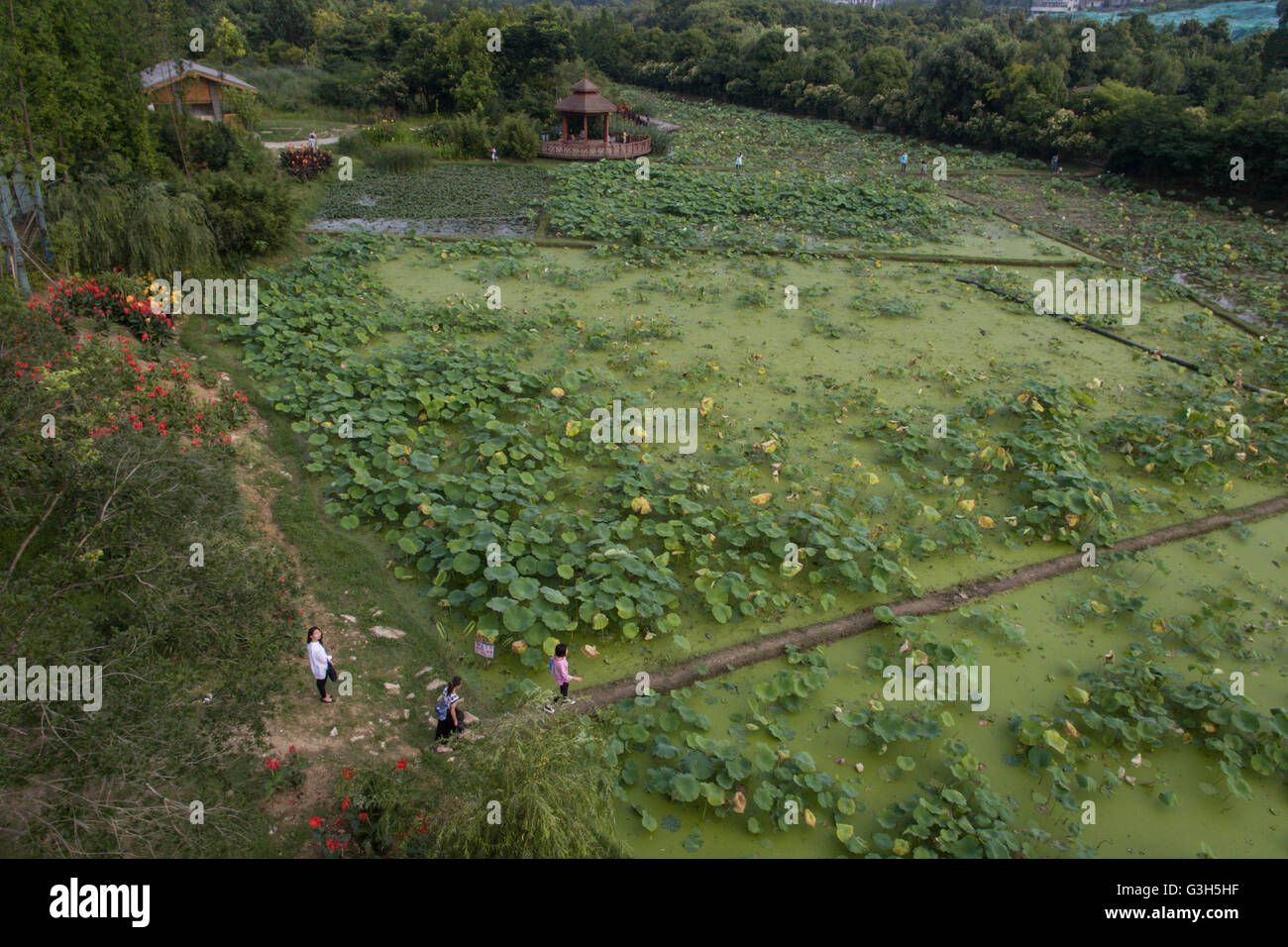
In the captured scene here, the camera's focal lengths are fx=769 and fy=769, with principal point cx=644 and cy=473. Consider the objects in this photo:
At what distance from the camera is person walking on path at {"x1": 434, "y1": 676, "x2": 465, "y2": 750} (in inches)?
197

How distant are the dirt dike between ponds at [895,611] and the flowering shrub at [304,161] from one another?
16.6 metres

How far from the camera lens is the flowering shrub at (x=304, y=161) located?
17.6 m

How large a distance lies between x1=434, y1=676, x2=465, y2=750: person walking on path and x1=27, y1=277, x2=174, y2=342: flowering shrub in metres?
6.63

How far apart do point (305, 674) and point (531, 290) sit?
8.40 meters

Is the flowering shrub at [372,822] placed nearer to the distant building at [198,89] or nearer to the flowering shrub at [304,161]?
the flowering shrub at [304,161]

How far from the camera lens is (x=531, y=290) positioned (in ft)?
41.4

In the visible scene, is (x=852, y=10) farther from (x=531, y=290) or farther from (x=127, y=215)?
(x=127, y=215)

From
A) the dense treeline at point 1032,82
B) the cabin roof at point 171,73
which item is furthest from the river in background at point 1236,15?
the cabin roof at point 171,73

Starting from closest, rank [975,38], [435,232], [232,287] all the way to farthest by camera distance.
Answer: [232,287], [435,232], [975,38]

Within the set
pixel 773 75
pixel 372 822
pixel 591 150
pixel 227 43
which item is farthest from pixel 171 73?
pixel 773 75

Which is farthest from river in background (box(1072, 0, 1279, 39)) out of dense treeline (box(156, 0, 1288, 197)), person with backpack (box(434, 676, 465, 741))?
person with backpack (box(434, 676, 465, 741))

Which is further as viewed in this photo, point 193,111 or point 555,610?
point 193,111

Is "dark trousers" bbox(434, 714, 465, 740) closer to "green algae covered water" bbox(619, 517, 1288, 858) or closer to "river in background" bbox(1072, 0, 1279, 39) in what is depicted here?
"green algae covered water" bbox(619, 517, 1288, 858)
